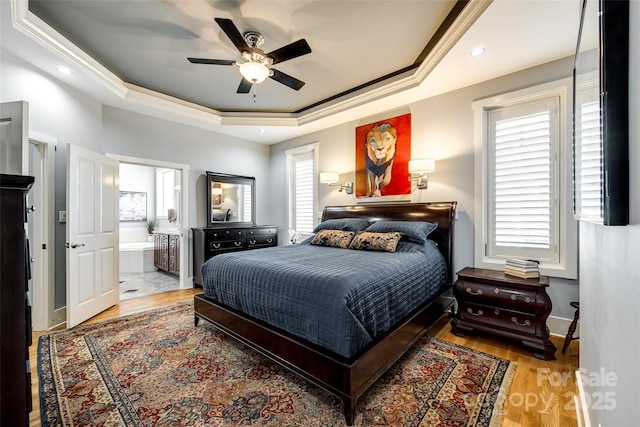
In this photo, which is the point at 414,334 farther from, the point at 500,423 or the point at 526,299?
the point at 526,299

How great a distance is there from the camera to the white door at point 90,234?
9.88 feet

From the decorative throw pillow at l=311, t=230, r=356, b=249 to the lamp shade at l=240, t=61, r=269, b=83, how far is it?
79.4 inches

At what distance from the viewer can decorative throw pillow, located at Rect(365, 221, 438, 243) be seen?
3.08 m

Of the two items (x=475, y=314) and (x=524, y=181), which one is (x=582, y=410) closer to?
(x=475, y=314)

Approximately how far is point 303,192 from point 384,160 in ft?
6.14

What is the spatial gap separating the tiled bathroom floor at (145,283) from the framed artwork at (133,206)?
71.2 inches

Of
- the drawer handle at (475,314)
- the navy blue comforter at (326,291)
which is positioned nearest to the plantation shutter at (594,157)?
the navy blue comforter at (326,291)

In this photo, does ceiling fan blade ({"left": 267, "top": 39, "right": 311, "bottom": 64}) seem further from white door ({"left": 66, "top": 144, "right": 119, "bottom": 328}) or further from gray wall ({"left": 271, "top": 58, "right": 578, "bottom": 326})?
white door ({"left": 66, "top": 144, "right": 119, "bottom": 328})

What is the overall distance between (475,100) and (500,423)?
124 inches

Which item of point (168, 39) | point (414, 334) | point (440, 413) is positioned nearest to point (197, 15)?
point (168, 39)

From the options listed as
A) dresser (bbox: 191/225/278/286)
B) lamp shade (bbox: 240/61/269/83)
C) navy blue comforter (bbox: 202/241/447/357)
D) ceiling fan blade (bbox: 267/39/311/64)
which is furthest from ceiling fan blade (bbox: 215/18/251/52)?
Answer: dresser (bbox: 191/225/278/286)

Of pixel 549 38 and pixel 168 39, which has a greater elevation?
pixel 168 39

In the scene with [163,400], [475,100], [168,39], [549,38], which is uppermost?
[168,39]

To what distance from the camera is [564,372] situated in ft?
6.82
